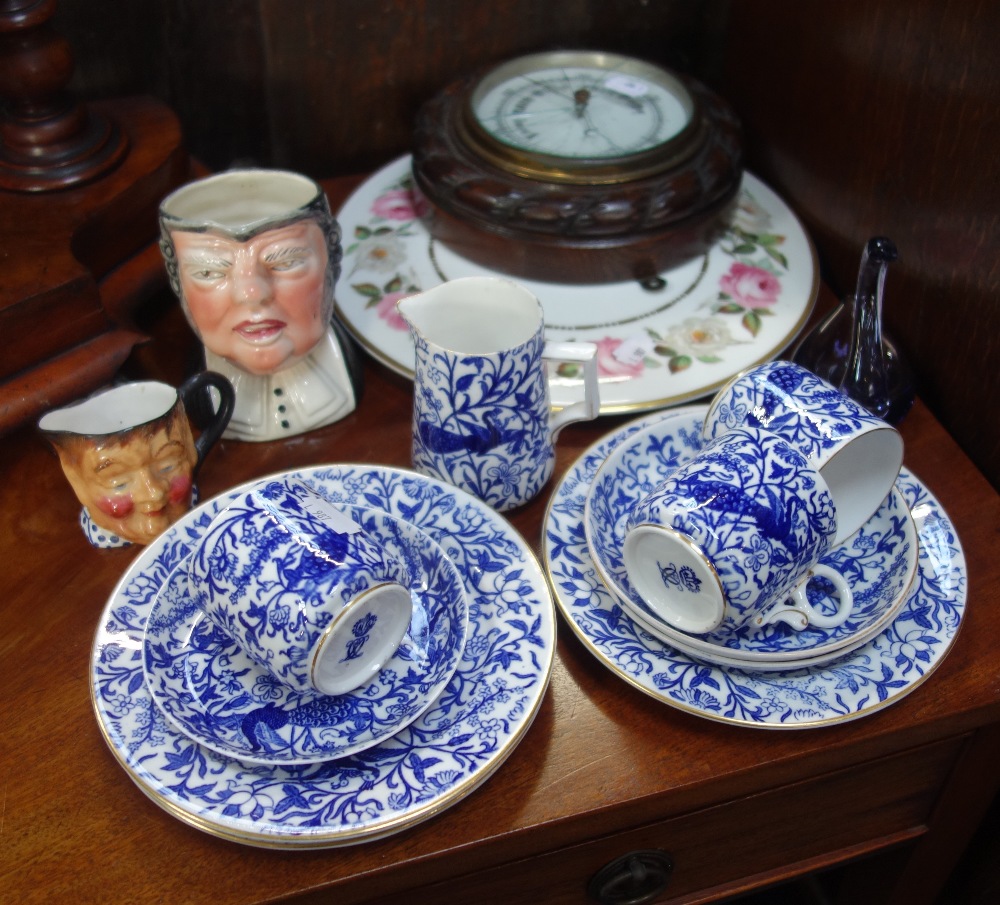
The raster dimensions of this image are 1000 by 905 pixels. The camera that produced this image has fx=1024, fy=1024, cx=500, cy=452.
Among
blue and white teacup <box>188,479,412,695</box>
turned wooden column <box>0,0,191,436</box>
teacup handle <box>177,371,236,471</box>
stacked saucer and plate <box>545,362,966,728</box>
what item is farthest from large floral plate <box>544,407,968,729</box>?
turned wooden column <box>0,0,191,436</box>

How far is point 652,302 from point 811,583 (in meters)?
0.26

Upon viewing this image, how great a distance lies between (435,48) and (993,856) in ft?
2.77

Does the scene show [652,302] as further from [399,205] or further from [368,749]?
[368,749]

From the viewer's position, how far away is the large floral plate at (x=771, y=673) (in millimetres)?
542

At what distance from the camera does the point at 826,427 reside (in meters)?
0.58

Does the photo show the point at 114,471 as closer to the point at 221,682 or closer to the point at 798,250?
the point at 221,682

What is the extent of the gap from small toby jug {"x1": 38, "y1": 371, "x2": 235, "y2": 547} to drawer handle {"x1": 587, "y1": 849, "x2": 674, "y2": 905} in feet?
1.14

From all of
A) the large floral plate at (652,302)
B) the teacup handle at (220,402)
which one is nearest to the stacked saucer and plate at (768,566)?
the large floral plate at (652,302)

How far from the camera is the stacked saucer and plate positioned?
1.76 feet

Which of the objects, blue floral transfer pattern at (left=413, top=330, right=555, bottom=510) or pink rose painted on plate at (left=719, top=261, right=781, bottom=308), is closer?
blue floral transfer pattern at (left=413, top=330, right=555, bottom=510)

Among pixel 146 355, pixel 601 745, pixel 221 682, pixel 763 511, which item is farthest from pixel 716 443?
pixel 146 355

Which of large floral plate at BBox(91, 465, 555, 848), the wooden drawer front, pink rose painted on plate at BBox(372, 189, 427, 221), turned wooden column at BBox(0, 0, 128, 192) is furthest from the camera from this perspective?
pink rose painted on plate at BBox(372, 189, 427, 221)

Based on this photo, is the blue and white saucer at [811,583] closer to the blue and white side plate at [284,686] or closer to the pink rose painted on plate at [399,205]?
the blue and white side plate at [284,686]

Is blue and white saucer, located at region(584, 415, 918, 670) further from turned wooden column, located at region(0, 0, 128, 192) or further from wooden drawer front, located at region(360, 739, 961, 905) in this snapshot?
turned wooden column, located at region(0, 0, 128, 192)
